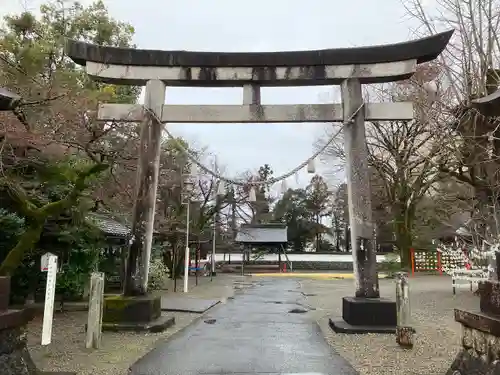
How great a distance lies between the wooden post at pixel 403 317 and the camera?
7633 mm

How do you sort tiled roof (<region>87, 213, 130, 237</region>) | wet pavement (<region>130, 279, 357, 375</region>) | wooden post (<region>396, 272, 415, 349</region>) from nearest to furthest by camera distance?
wet pavement (<region>130, 279, 357, 375</region>) < wooden post (<region>396, 272, 415, 349</region>) < tiled roof (<region>87, 213, 130, 237</region>)

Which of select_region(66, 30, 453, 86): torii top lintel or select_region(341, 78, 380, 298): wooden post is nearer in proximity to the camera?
select_region(341, 78, 380, 298): wooden post

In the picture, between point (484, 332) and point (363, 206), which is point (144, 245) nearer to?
point (363, 206)

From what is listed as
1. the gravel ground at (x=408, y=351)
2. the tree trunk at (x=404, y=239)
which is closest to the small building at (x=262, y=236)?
the tree trunk at (x=404, y=239)

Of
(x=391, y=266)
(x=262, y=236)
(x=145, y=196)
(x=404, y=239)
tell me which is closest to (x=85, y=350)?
(x=145, y=196)

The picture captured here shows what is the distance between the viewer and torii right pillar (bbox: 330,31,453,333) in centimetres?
910

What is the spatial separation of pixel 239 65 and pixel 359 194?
4041 millimetres

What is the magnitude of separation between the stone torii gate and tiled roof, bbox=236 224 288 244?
28.9 metres

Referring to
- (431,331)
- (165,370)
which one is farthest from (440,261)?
(165,370)

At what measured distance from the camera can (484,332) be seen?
467 centimetres

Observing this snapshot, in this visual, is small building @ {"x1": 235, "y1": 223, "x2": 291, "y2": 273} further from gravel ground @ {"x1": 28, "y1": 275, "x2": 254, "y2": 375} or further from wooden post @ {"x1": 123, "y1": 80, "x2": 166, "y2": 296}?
Answer: gravel ground @ {"x1": 28, "y1": 275, "x2": 254, "y2": 375}

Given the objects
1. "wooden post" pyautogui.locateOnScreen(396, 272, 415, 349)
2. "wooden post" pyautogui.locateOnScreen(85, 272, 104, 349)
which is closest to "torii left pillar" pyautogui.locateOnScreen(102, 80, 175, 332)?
"wooden post" pyautogui.locateOnScreen(85, 272, 104, 349)

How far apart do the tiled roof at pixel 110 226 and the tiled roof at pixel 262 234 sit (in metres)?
20.7

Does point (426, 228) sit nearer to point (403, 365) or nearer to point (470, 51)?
point (470, 51)
